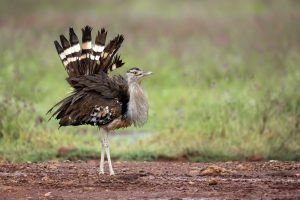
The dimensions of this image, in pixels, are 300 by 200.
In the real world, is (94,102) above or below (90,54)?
below

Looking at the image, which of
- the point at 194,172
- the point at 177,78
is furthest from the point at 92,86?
the point at 177,78

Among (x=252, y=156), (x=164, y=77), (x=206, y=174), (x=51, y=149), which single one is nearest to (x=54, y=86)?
(x=164, y=77)

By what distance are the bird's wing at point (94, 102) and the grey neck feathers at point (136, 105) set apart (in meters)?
0.09

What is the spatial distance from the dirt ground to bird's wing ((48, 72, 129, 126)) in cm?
59

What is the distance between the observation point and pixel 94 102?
10062 millimetres

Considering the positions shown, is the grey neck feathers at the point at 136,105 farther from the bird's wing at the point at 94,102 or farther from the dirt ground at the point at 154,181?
the dirt ground at the point at 154,181

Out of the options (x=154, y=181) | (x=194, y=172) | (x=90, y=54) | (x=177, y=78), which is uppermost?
(x=177, y=78)

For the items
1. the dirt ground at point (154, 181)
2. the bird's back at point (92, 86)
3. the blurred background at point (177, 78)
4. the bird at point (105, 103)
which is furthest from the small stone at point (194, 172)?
the blurred background at point (177, 78)

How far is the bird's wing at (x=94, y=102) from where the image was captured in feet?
32.8

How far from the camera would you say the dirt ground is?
8750mm

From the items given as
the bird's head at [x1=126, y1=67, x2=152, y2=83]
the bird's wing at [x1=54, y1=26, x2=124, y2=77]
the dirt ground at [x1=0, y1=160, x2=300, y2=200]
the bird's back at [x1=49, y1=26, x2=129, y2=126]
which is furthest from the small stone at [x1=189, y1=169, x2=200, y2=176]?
the bird's wing at [x1=54, y1=26, x2=124, y2=77]

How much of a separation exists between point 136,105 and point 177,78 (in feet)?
29.2

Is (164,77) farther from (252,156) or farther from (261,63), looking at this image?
(252,156)

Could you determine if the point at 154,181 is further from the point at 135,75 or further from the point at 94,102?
the point at 135,75
